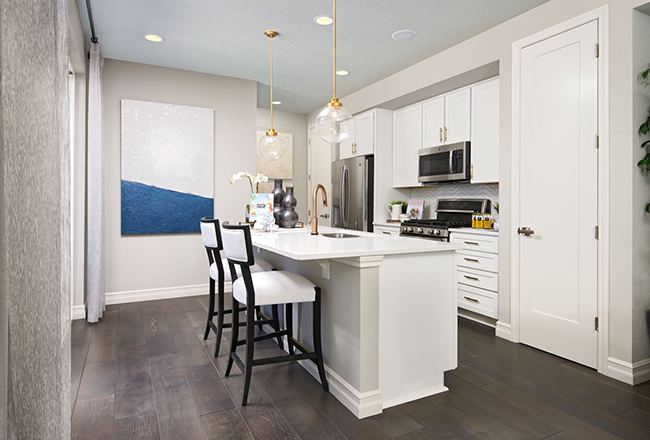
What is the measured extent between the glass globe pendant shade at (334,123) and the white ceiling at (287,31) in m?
0.92

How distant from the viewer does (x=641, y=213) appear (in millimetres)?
2535

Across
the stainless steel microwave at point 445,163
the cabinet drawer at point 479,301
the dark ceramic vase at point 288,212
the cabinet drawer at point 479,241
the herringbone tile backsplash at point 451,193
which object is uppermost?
the stainless steel microwave at point 445,163

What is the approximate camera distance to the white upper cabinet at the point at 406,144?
4754 millimetres

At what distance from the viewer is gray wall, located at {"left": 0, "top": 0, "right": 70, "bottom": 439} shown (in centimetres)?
63

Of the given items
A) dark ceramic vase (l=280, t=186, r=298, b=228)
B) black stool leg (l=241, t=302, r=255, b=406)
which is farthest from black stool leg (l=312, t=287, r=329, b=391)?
dark ceramic vase (l=280, t=186, r=298, b=228)

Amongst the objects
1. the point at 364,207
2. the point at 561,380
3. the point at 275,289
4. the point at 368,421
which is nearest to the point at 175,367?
the point at 275,289

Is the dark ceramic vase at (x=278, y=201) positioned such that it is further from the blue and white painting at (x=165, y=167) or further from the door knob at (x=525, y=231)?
the door knob at (x=525, y=231)

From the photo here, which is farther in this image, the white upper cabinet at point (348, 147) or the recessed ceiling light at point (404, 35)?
the white upper cabinet at point (348, 147)

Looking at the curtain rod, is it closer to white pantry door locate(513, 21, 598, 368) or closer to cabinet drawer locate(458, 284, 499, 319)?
white pantry door locate(513, 21, 598, 368)

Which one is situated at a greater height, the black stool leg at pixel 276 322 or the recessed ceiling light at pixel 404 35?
the recessed ceiling light at pixel 404 35

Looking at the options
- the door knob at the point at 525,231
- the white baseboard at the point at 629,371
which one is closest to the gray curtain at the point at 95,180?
the door knob at the point at 525,231

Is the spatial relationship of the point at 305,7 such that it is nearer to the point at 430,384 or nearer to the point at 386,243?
the point at 386,243

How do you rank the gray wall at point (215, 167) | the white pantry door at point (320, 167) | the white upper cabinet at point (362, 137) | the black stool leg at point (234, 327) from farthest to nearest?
the white pantry door at point (320, 167)
the white upper cabinet at point (362, 137)
the gray wall at point (215, 167)
the black stool leg at point (234, 327)

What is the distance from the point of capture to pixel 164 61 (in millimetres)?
4352
